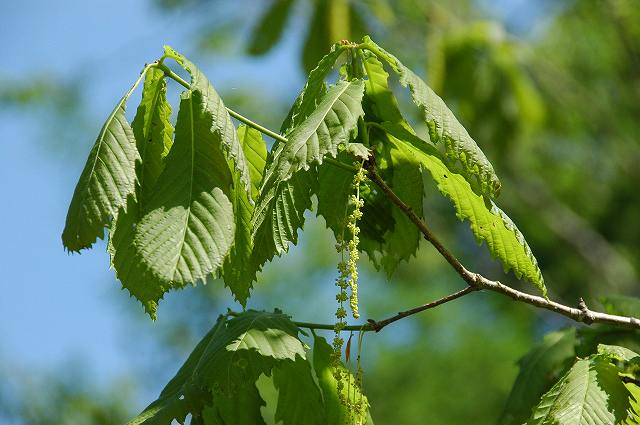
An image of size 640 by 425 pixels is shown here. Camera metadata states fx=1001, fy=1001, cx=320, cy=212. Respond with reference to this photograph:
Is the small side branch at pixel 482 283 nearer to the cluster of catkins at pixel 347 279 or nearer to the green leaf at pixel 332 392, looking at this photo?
the cluster of catkins at pixel 347 279

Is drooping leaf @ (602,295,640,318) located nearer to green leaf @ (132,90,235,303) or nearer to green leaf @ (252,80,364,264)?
green leaf @ (252,80,364,264)

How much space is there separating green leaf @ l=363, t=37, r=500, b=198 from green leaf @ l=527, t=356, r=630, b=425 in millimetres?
294

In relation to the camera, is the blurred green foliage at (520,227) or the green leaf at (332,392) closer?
the green leaf at (332,392)

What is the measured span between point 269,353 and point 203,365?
0.36 ft

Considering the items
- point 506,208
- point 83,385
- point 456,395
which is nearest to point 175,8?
point 83,385

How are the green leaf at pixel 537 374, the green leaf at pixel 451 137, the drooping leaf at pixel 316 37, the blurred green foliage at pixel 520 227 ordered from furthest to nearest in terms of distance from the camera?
the blurred green foliage at pixel 520 227 → the drooping leaf at pixel 316 37 → the green leaf at pixel 537 374 → the green leaf at pixel 451 137

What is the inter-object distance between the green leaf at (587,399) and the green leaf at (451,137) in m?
0.29

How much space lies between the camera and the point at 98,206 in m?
1.35

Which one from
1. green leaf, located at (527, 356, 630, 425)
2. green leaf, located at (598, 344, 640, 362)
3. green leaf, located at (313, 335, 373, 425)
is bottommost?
green leaf, located at (527, 356, 630, 425)

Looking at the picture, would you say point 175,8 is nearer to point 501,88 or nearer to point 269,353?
point 501,88

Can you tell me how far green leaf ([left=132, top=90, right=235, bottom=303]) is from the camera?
1.32m

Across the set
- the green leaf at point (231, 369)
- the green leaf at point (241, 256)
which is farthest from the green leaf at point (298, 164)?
the green leaf at point (231, 369)

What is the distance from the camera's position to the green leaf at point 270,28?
3785 mm

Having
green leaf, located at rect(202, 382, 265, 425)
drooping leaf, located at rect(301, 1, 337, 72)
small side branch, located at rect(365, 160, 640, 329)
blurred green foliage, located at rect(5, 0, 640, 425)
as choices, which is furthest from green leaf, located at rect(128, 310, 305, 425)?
blurred green foliage, located at rect(5, 0, 640, 425)
